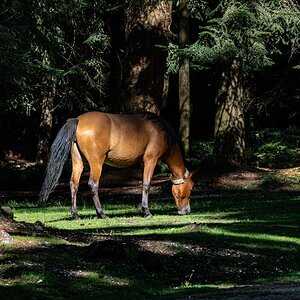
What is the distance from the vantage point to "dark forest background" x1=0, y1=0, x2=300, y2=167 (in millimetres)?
28516

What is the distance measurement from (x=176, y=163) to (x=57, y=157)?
11.3 feet

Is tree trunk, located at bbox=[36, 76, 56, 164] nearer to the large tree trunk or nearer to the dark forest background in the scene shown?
the dark forest background

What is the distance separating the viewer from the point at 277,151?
3662 centimetres

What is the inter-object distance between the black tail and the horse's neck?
9.53 ft

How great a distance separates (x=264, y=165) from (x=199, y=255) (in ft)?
78.1

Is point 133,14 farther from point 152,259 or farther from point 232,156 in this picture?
Result: point 152,259

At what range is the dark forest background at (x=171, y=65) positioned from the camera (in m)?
28.5

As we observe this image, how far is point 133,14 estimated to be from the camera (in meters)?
29.9

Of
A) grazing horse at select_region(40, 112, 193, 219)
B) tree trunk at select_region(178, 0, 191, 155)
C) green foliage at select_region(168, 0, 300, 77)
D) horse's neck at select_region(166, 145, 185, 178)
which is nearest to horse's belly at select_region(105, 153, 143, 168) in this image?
grazing horse at select_region(40, 112, 193, 219)

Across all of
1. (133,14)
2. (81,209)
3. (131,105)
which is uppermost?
(133,14)

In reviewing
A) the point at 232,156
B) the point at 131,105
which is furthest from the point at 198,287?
the point at 232,156

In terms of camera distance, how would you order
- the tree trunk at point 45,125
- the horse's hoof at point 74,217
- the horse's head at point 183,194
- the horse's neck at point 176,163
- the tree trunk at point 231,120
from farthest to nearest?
the tree trunk at point 45,125 < the tree trunk at point 231,120 < the horse's neck at point 176,163 < the horse's head at point 183,194 < the horse's hoof at point 74,217

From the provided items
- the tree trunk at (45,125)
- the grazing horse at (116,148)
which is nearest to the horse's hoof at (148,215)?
the grazing horse at (116,148)

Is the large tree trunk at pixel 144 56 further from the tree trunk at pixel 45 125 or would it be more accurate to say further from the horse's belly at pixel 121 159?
the horse's belly at pixel 121 159
